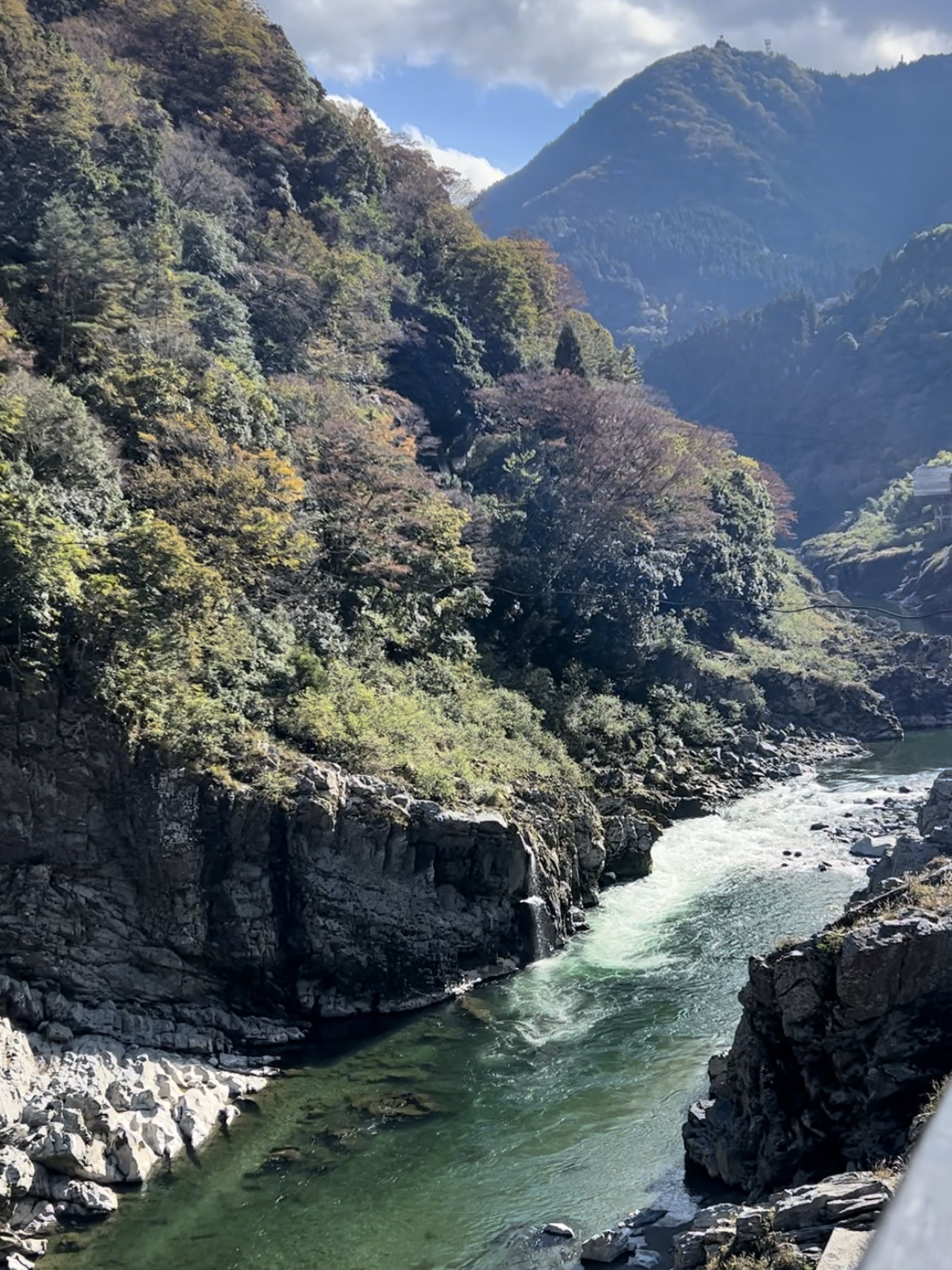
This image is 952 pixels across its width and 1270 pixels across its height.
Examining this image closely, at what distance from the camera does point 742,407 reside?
373ft

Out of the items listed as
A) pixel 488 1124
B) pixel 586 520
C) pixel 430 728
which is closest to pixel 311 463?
pixel 430 728

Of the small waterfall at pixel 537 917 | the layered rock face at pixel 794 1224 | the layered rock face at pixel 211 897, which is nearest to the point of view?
the layered rock face at pixel 794 1224

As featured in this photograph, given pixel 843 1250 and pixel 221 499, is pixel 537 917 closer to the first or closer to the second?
pixel 221 499

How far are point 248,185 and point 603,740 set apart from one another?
27.7 metres

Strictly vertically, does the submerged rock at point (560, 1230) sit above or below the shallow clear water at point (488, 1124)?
below

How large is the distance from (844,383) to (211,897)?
315 feet

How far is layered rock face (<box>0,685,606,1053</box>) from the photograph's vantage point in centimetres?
1761

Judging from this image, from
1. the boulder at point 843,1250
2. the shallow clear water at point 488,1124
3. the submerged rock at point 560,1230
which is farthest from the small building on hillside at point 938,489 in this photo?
the boulder at point 843,1250

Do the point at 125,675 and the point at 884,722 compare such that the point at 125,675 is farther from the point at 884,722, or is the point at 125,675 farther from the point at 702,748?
the point at 884,722

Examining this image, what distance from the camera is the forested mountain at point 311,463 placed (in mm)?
20469

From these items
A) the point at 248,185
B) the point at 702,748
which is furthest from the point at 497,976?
the point at 248,185

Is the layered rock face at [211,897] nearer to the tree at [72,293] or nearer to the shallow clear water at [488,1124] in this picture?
the shallow clear water at [488,1124]

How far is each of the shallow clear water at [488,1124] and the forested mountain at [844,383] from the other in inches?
3100

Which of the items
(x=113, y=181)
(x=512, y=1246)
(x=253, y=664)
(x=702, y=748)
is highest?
(x=113, y=181)
